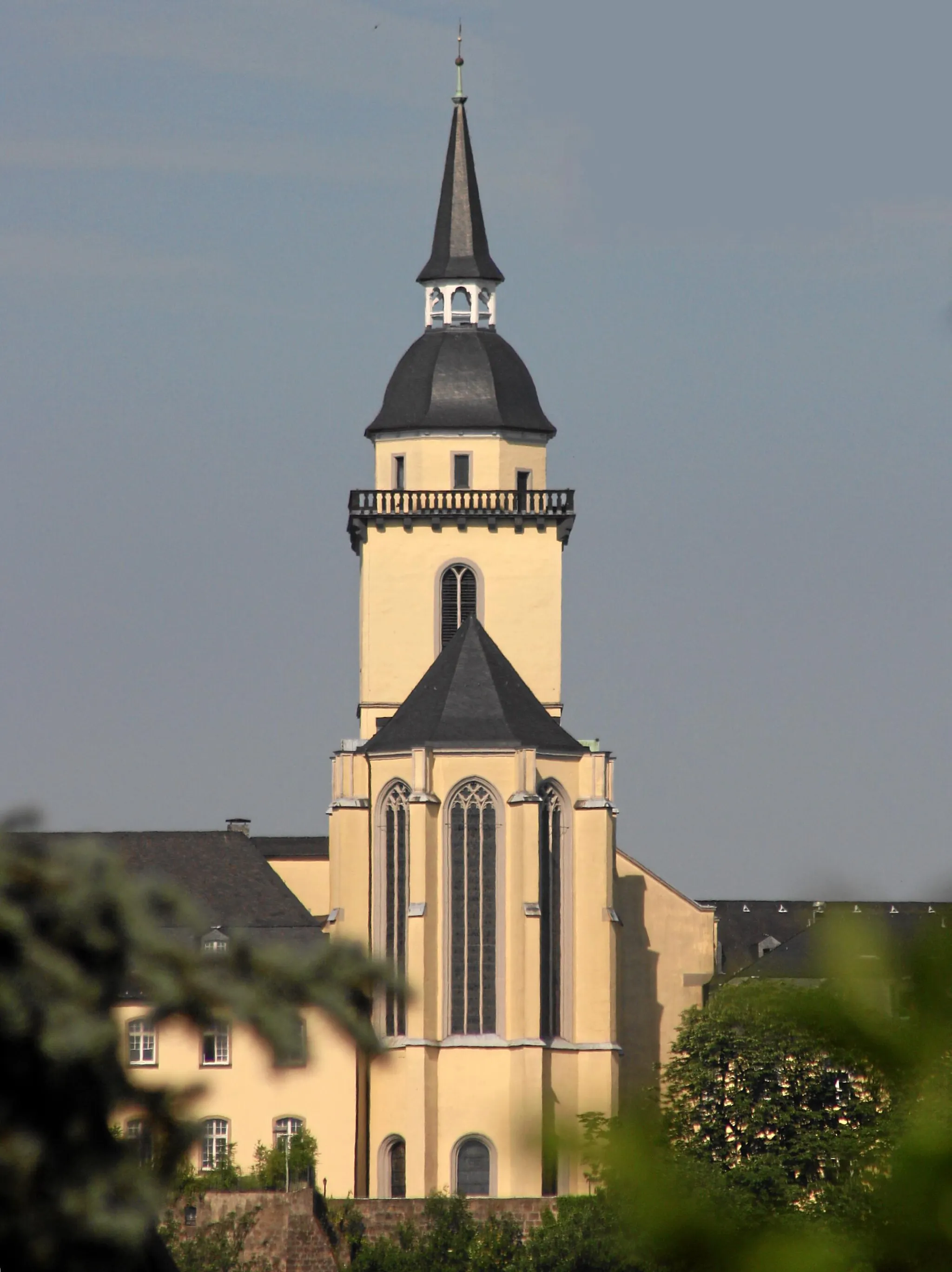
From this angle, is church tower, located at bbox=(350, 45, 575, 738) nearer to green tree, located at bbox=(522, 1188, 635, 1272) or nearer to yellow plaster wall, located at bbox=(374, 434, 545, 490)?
yellow plaster wall, located at bbox=(374, 434, 545, 490)

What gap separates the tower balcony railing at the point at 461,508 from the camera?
8625 centimetres

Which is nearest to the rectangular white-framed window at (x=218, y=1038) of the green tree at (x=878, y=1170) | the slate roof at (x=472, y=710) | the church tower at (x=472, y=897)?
the green tree at (x=878, y=1170)

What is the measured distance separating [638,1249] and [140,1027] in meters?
0.73

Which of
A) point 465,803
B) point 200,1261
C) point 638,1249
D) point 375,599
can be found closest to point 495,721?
point 465,803

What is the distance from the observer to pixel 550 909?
74438mm

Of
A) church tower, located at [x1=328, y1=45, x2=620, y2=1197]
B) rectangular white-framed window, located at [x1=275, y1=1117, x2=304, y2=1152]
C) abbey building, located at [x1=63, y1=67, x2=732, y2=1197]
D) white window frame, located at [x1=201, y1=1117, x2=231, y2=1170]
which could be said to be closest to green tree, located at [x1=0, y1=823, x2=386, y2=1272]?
abbey building, located at [x1=63, y1=67, x2=732, y2=1197]

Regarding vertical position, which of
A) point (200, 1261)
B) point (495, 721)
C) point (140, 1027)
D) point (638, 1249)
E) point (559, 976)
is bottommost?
point (638, 1249)

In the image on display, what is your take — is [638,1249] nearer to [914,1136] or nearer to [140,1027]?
[914,1136]

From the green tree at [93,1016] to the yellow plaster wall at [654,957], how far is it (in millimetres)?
78163

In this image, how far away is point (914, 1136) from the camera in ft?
11.5

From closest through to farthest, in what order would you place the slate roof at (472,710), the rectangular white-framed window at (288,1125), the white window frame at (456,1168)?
1. the white window frame at (456,1168)
2. the rectangular white-framed window at (288,1125)
3. the slate roof at (472,710)

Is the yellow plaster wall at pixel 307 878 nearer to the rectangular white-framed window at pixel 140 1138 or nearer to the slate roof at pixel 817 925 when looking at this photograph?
the slate roof at pixel 817 925

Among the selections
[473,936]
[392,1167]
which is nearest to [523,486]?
[473,936]

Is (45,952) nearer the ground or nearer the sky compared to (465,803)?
nearer the ground
